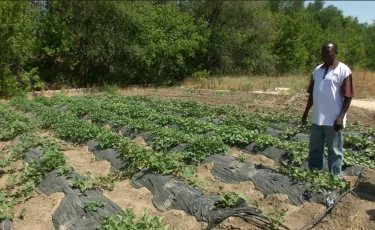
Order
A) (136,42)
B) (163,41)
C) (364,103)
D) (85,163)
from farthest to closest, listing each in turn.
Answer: (163,41)
(136,42)
(364,103)
(85,163)

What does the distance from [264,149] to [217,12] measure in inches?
923

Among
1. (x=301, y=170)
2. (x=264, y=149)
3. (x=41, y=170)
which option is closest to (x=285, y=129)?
(x=264, y=149)

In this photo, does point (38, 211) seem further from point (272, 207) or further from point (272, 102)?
point (272, 102)

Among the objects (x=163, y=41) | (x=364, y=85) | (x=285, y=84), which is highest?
(x=163, y=41)

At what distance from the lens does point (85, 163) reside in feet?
22.9

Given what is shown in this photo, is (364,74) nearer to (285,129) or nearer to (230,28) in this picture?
(230,28)

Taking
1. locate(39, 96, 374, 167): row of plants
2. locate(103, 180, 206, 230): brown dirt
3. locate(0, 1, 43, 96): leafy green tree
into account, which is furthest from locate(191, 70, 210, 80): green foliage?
locate(103, 180, 206, 230): brown dirt

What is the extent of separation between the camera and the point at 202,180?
5.56 m

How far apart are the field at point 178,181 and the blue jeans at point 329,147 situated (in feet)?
0.91

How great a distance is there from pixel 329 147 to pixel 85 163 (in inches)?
169

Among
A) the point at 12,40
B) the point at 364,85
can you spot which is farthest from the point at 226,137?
the point at 364,85

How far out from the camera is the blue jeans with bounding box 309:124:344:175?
5.16 meters

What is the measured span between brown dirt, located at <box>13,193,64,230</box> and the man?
373 centimetres

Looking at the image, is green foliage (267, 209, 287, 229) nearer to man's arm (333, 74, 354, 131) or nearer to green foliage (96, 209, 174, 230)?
green foliage (96, 209, 174, 230)
